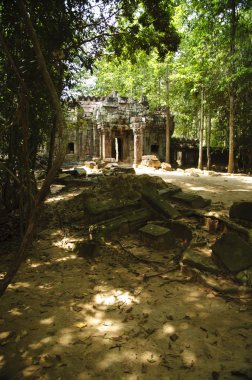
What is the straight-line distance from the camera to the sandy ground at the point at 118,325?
2.61 meters

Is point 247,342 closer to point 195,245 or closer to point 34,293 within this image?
point 195,245

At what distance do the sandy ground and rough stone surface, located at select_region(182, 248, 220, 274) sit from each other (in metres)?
0.26

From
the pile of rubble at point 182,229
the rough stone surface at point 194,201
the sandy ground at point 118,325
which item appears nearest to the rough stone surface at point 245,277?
the pile of rubble at point 182,229

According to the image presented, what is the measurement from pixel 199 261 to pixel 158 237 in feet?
3.86

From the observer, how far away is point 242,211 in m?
5.75

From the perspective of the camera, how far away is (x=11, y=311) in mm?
3621

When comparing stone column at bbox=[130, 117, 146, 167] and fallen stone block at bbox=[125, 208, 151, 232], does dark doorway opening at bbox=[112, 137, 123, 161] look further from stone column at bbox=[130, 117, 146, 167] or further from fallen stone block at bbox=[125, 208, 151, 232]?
fallen stone block at bbox=[125, 208, 151, 232]

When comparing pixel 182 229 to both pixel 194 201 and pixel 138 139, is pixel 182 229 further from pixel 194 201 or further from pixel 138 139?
pixel 138 139

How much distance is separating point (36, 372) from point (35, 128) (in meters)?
4.53

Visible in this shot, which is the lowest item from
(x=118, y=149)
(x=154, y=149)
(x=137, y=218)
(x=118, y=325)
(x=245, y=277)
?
(x=118, y=325)

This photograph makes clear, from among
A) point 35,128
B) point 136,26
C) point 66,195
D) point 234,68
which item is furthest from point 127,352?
point 234,68

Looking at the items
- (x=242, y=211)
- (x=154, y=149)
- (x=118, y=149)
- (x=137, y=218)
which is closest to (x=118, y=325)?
(x=137, y=218)

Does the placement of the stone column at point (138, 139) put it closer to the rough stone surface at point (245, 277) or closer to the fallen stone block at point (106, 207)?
the fallen stone block at point (106, 207)

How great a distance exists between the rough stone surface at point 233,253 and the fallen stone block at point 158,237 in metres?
1.14
